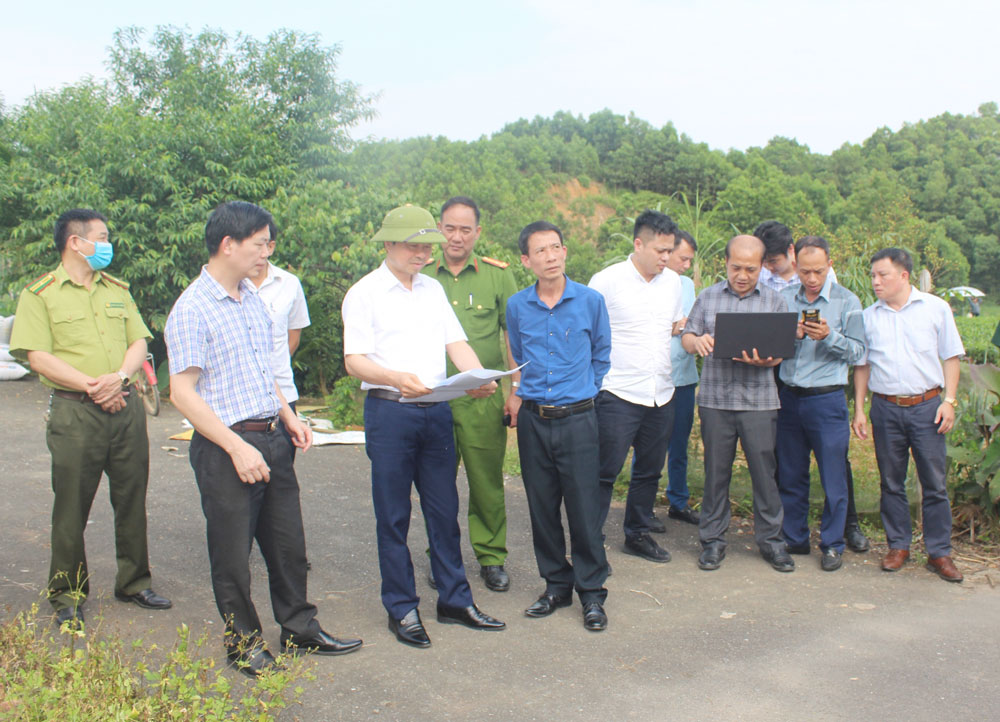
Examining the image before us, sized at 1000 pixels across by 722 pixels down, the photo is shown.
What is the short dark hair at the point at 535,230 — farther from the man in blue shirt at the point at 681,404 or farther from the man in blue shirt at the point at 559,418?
the man in blue shirt at the point at 681,404

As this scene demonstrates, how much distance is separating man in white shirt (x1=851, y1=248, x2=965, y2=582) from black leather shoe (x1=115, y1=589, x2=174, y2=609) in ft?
12.8

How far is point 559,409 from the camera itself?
14.1 ft

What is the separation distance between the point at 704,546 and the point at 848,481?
1.02 metres

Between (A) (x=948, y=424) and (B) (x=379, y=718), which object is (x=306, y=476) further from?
(A) (x=948, y=424)

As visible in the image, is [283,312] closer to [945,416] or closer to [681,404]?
[681,404]

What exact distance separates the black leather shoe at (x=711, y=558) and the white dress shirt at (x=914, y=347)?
1293 millimetres

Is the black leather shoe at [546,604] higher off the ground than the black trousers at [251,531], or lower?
lower

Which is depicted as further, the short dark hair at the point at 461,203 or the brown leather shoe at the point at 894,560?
the brown leather shoe at the point at 894,560

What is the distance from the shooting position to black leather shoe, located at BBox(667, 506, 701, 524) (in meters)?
6.07

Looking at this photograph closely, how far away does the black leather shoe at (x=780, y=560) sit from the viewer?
5.03 metres

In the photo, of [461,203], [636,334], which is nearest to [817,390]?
[636,334]

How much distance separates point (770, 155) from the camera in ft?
201

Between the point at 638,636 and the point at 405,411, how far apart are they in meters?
1.52

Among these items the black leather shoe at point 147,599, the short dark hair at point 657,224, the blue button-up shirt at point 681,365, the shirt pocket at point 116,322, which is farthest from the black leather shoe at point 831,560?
the shirt pocket at point 116,322
